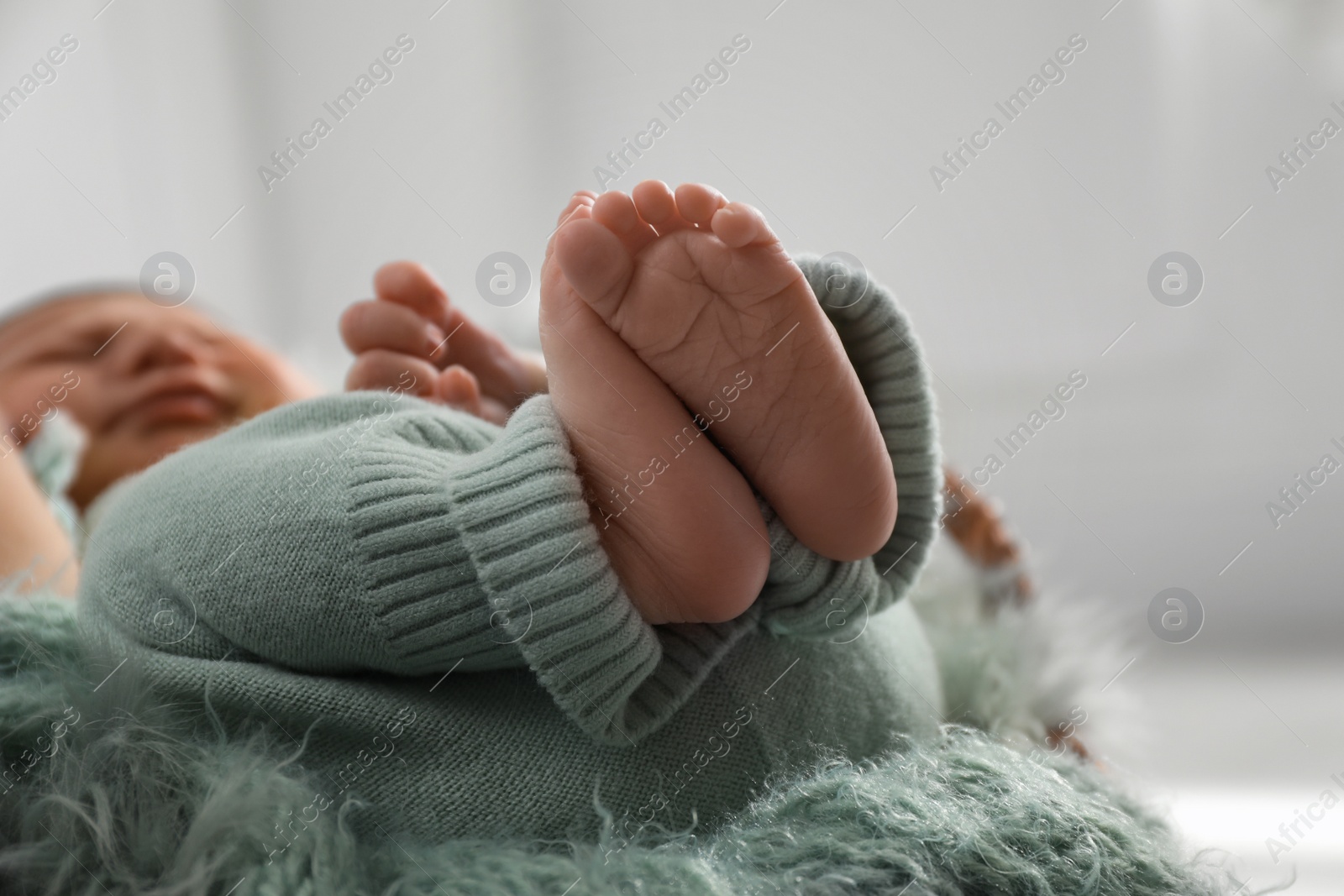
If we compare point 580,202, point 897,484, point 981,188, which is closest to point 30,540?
point 580,202

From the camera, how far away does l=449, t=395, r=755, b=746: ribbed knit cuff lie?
0.53 m

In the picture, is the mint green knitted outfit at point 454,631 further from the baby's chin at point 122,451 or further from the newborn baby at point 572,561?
the baby's chin at point 122,451

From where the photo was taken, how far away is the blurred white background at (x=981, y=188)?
1.43 meters

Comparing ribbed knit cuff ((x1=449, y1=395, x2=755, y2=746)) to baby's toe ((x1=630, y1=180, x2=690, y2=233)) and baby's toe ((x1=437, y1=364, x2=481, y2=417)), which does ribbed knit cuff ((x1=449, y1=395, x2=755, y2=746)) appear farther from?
baby's toe ((x1=437, y1=364, x2=481, y2=417))

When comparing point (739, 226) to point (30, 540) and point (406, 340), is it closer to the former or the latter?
point (406, 340)

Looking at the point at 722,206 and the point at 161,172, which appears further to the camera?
the point at 161,172

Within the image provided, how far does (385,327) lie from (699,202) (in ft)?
1.31

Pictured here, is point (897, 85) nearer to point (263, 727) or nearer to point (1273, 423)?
point (1273, 423)

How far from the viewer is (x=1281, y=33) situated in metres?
1.40

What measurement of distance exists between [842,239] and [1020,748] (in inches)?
36.3

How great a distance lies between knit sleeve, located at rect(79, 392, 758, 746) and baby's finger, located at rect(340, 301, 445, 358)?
250mm

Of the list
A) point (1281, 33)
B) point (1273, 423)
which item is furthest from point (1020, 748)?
point (1281, 33)

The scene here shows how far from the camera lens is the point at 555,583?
530 mm

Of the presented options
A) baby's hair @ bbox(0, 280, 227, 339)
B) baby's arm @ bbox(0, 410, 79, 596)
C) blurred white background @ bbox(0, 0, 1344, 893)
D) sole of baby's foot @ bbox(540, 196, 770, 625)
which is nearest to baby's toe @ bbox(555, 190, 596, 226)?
sole of baby's foot @ bbox(540, 196, 770, 625)
